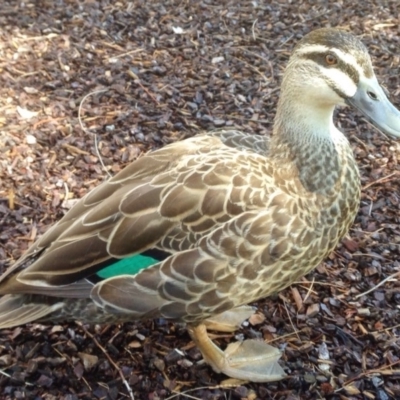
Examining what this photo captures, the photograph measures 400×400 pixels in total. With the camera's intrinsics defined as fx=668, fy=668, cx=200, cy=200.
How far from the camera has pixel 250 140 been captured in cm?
275

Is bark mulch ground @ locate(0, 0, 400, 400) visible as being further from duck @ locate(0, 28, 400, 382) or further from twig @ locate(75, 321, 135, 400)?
duck @ locate(0, 28, 400, 382)

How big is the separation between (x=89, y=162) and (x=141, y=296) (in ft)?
4.33

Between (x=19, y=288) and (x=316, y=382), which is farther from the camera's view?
(x=316, y=382)

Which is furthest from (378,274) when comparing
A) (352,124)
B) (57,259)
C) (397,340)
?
(57,259)

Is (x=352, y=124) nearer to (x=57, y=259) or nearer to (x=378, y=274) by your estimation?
(x=378, y=274)

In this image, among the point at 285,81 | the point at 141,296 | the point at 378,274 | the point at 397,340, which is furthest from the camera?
the point at 378,274

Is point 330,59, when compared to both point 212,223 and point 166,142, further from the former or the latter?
point 166,142

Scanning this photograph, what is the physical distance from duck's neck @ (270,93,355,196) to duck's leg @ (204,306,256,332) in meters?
0.70

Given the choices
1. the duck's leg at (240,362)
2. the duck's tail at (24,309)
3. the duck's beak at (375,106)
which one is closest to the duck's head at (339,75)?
the duck's beak at (375,106)

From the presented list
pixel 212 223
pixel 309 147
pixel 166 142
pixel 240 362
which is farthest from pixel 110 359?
pixel 166 142

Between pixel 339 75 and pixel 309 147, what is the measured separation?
12.2 inches

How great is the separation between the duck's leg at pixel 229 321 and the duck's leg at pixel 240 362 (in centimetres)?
17

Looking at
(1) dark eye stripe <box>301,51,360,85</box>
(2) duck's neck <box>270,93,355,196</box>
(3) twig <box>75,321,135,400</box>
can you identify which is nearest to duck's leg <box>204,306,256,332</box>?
(3) twig <box>75,321,135,400</box>

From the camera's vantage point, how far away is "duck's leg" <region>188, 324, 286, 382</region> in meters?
2.68
